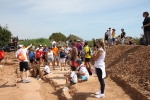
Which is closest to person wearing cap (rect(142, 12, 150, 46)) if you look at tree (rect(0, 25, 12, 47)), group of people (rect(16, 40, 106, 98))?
group of people (rect(16, 40, 106, 98))

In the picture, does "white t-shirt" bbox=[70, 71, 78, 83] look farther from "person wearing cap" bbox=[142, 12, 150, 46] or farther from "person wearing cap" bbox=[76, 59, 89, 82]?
"person wearing cap" bbox=[142, 12, 150, 46]

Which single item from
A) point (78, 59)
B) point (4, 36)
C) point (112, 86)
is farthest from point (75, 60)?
point (4, 36)

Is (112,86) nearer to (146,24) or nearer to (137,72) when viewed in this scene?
(137,72)

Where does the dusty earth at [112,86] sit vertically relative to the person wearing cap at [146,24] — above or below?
below

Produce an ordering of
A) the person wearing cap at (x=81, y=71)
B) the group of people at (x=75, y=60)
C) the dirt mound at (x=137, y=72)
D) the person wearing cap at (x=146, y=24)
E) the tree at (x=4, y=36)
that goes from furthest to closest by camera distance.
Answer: the tree at (x=4, y=36), the person wearing cap at (x=146, y=24), the person wearing cap at (x=81, y=71), the dirt mound at (x=137, y=72), the group of people at (x=75, y=60)

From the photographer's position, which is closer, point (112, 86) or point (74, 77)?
point (112, 86)

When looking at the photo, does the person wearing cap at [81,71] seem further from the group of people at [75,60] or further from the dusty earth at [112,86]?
the dusty earth at [112,86]

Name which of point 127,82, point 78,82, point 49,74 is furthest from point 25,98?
point 127,82

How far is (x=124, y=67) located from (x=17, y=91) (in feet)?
16.1

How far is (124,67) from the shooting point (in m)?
9.52

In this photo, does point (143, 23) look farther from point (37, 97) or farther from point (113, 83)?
point (37, 97)

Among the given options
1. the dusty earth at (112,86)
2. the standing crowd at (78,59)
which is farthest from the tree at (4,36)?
the dusty earth at (112,86)

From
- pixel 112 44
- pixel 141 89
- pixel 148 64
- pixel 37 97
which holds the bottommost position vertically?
pixel 37 97

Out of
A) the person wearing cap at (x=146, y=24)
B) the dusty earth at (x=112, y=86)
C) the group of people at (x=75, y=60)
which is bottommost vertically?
the dusty earth at (x=112, y=86)
